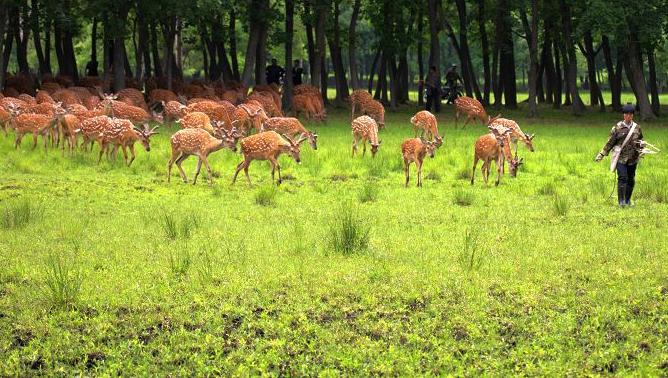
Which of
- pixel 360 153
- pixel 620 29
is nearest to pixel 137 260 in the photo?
pixel 360 153

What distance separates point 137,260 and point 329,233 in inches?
93.7

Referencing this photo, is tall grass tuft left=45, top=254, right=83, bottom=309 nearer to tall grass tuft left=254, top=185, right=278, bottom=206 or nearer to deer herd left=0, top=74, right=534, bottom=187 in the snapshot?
tall grass tuft left=254, top=185, right=278, bottom=206

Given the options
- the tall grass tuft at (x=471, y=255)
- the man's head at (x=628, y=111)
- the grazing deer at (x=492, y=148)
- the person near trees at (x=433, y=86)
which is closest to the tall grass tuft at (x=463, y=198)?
the grazing deer at (x=492, y=148)

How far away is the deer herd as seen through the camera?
55.7ft

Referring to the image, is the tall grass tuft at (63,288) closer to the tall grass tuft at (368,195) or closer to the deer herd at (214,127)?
the tall grass tuft at (368,195)

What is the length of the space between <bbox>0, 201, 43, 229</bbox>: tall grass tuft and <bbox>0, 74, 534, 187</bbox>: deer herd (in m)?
4.25

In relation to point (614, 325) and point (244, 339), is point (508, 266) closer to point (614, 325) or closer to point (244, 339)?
point (614, 325)

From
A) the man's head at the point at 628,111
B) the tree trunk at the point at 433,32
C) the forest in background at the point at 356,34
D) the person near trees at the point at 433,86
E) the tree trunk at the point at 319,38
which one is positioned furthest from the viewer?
the person near trees at the point at 433,86

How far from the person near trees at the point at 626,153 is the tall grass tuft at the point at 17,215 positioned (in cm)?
819

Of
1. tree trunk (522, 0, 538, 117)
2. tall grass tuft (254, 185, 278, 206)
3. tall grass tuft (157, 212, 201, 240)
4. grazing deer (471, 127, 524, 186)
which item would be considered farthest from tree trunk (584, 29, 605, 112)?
tall grass tuft (157, 212, 201, 240)

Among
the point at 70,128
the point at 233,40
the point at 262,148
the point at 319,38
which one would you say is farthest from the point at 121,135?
the point at 233,40

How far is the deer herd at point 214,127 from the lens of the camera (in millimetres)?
16984

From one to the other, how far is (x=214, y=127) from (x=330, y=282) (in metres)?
11.1

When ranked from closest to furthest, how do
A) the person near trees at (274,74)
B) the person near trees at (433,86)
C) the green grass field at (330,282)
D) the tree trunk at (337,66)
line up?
the green grass field at (330,282)
the person near trees at (433,86)
the tree trunk at (337,66)
the person near trees at (274,74)
